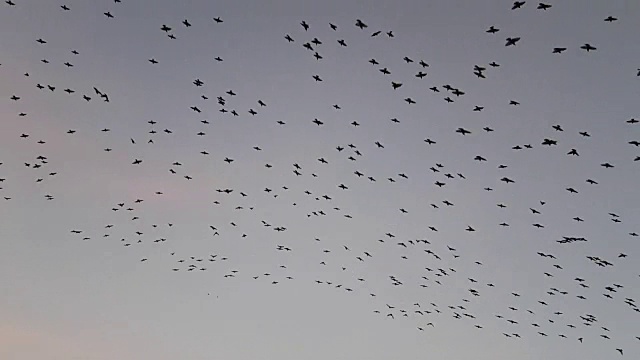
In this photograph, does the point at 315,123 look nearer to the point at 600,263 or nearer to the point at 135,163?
the point at 135,163

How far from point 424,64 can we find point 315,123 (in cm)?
834

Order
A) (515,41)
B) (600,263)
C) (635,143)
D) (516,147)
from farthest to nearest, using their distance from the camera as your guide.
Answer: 1. (600,263)
2. (516,147)
3. (635,143)
4. (515,41)

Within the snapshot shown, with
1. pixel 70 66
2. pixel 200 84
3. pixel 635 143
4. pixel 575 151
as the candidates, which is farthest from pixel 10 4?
pixel 635 143

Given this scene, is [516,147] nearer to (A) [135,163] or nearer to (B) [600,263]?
(B) [600,263]

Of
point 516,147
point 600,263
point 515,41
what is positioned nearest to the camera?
point 515,41

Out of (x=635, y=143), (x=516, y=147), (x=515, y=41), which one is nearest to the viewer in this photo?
(x=515, y=41)

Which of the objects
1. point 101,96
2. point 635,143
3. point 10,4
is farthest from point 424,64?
point 10,4

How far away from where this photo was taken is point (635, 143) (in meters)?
39.3

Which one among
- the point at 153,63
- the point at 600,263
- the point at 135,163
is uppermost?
the point at 600,263

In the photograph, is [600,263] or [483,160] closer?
[483,160]

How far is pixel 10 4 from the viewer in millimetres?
40094

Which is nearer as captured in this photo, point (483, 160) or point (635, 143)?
point (635, 143)

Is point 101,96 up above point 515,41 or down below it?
below

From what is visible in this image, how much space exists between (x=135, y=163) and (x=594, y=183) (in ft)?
94.7
